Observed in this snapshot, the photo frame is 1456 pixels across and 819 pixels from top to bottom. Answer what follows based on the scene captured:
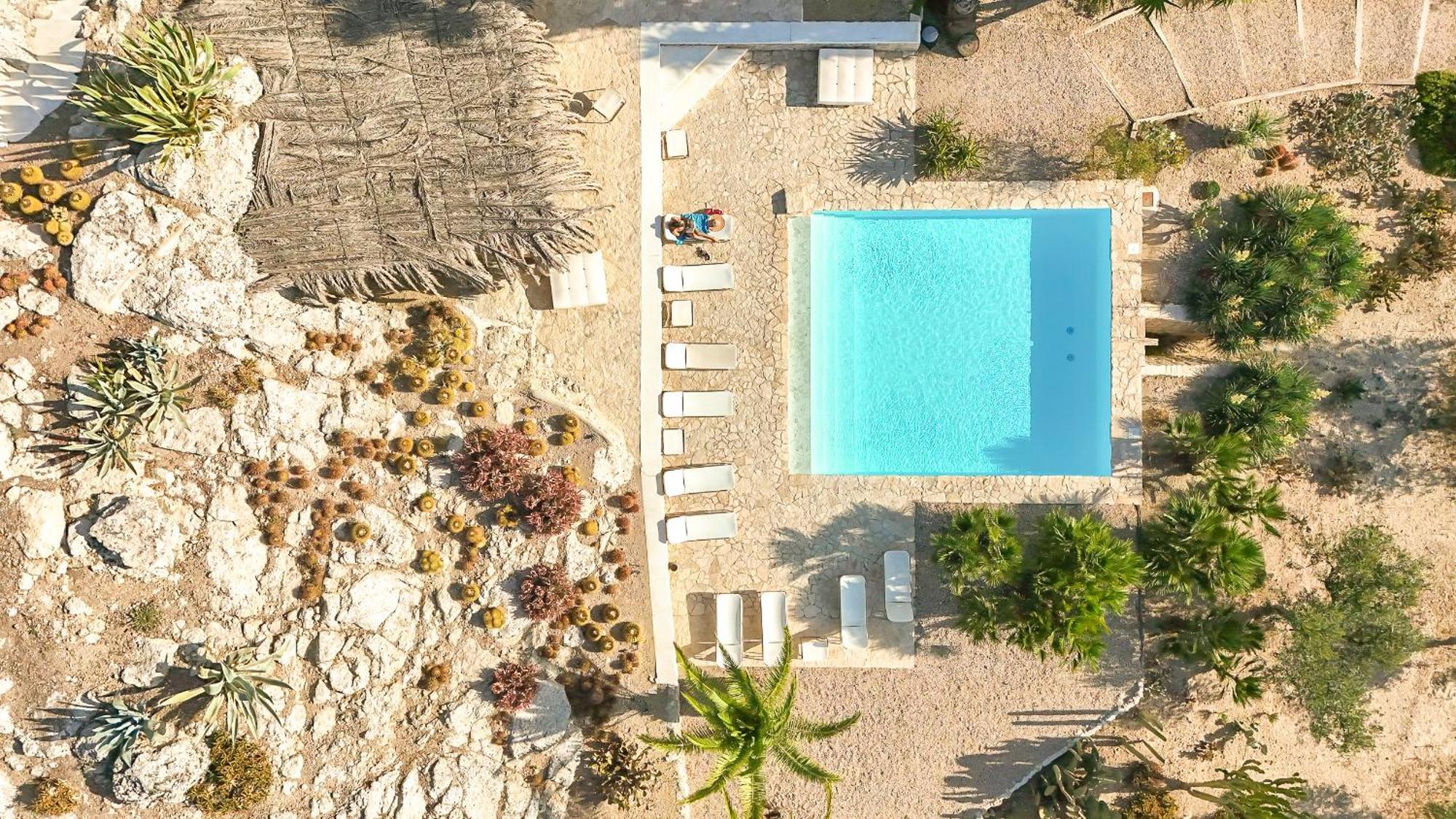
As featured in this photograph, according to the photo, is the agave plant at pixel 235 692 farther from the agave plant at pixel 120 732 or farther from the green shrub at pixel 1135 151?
the green shrub at pixel 1135 151

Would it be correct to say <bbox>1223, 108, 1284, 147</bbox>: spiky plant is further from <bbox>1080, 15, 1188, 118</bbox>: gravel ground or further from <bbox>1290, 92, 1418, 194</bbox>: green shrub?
<bbox>1080, 15, 1188, 118</bbox>: gravel ground

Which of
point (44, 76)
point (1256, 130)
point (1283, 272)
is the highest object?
point (44, 76)

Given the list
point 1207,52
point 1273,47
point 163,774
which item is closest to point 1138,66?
point 1207,52

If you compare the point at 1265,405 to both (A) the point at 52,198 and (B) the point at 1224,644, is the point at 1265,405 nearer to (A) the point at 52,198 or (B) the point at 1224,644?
(B) the point at 1224,644

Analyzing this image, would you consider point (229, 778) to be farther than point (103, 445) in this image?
Yes

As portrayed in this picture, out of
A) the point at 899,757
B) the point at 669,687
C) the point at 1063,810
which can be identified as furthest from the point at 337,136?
the point at 1063,810

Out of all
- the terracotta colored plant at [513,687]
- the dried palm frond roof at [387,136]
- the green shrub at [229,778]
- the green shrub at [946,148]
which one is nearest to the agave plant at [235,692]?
the green shrub at [229,778]

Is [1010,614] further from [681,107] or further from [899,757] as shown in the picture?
[681,107]
